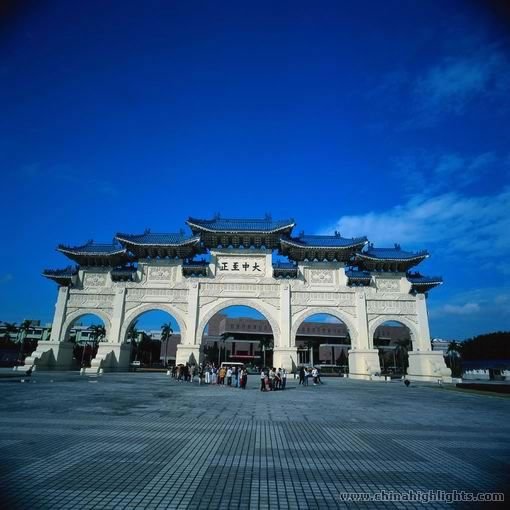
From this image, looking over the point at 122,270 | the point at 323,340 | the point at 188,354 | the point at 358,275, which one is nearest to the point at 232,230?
the point at 122,270

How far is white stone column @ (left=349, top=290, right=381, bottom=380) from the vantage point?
28.6 m

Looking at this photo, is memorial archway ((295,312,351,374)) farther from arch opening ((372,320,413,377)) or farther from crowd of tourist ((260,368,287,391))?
crowd of tourist ((260,368,287,391))

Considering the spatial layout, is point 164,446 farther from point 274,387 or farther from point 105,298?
point 105,298

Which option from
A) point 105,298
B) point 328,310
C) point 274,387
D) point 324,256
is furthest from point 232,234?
point 274,387

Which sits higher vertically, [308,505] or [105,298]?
[105,298]

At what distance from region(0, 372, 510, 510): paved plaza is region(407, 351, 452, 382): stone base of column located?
21.2m

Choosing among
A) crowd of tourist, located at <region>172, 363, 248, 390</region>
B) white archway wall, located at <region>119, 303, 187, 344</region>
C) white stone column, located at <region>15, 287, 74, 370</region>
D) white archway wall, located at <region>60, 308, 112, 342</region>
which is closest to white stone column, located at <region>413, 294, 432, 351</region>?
crowd of tourist, located at <region>172, 363, 248, 390</region>

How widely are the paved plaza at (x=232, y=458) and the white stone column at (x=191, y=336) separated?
1887cm

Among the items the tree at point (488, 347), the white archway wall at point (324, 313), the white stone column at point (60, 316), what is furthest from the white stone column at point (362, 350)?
the tree at point (488, 347)

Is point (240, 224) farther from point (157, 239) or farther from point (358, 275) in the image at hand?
point (358, 275)

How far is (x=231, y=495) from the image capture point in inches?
149

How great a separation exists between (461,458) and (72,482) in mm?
5600

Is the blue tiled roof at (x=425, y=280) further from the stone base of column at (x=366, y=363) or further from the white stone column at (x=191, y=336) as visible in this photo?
the white stone column at (x=191, y=336)

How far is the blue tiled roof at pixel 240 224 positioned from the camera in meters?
30.0
